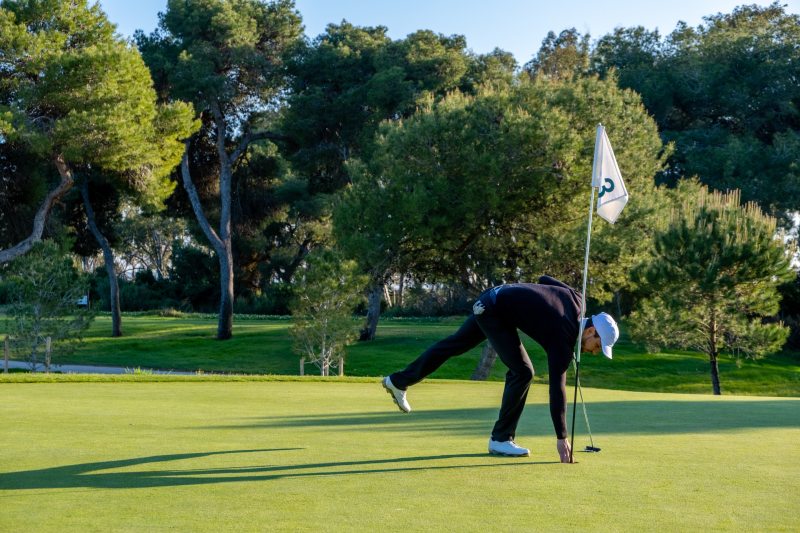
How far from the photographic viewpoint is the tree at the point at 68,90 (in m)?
22.1

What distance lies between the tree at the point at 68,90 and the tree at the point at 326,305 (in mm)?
7889

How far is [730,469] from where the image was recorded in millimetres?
4945

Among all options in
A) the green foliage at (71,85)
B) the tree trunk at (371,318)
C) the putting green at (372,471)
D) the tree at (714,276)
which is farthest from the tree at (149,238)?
the putting green at (372,471)

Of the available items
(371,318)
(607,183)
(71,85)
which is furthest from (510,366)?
(371,318)

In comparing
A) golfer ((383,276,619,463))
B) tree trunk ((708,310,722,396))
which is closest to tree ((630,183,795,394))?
tree trunk ((708,310,722,396))

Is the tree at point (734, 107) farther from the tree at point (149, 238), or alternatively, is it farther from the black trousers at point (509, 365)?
the tree at point (149, 238)

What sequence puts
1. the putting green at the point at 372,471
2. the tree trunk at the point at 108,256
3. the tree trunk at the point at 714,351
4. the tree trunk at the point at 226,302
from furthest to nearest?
the tree trunk at the point at 226,302
the tree trunk at the point at 108,256
the tree trunk at the point at 714,351
the putting green at the point at 372,471

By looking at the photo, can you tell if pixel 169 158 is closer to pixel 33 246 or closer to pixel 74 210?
pixel 33 246

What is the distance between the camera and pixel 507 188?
836 inches

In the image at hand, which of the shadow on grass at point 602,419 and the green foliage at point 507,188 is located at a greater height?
the green foliage at point 507,188

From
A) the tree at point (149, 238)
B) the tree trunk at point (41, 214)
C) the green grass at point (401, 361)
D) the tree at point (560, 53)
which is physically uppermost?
the tree at point (560, 53)

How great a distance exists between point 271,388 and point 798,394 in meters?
20.2

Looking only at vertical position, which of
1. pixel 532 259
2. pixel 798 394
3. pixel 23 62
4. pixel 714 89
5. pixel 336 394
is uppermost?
pixel 714 89

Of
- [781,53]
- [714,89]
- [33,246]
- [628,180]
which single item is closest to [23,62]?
[33,246]
